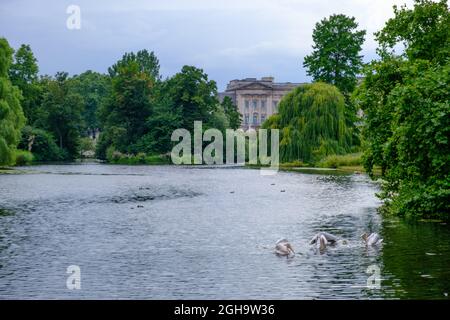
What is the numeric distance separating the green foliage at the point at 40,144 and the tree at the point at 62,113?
385 centimetres

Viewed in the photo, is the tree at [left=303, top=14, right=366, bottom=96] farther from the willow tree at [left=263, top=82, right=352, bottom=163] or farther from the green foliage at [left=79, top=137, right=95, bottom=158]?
the green foliage at [left=79, top=137, right=95, bottom=158]

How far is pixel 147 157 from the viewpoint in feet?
354

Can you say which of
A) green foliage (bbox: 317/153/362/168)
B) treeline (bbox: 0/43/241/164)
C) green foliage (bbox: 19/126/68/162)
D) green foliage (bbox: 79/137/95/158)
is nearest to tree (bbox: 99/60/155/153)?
treeline (bbox: 0/43/241/164)

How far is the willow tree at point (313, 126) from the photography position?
2913 inches

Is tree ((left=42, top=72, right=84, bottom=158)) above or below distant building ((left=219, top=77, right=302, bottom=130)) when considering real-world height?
below

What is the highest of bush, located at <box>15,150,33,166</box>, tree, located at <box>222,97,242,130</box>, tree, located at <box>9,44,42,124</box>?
tree, located at <box>9,44,42,124</box>

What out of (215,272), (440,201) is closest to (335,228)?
(440,201)

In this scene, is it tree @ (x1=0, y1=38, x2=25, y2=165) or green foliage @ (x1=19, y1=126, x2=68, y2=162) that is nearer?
tree @ (x1=0, y1=38, x2=25, y2=165)

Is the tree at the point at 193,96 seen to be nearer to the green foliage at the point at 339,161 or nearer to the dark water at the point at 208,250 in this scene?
the green foliage at the point at 339,161

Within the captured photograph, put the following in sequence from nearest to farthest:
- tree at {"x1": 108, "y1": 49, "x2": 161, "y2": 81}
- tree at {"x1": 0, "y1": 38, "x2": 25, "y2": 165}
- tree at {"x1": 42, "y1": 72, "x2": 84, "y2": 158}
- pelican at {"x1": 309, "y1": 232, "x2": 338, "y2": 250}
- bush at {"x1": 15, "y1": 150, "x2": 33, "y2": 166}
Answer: pelican at {"x1": 309, "y1": 232, "x2": 338, "y2": 250} < tree at {"x1": 0, "y1": 38, "x2": 25, "y2": 165} < bush at {"x1": 15, "y1": 150, "x2": 33, "y2": 166} < tree at {"x1": 42, "y1": 72, "x2": 84, "y2": 158} < tree at {"x1": 108, "y1": 49, "x2": 161, "y2": 81}

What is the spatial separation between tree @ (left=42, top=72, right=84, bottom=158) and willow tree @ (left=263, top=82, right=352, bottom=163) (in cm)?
4773

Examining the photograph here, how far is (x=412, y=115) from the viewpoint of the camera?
25984 millimetres

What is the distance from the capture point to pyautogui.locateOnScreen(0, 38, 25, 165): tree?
64.6 meters
